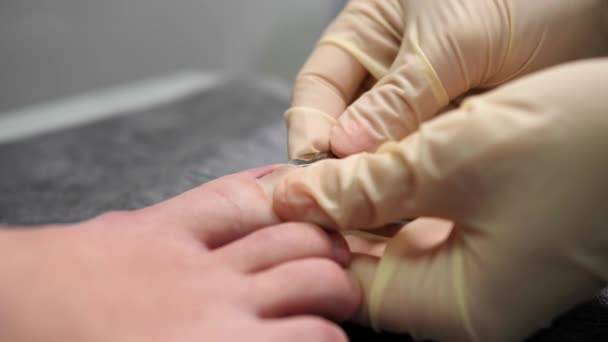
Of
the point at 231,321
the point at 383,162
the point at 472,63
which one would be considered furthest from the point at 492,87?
the point at 231,321

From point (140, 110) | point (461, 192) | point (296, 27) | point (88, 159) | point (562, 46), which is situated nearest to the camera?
point (461, 192)

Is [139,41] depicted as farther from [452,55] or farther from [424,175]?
[424,175]

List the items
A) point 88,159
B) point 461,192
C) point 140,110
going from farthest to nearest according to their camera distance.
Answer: point 140,110 < point 88,159 < point 461,192

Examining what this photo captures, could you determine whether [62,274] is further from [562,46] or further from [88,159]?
[88,159]

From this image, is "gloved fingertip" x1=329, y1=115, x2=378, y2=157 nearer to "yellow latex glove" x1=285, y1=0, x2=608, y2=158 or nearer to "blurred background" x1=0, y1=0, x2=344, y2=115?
"yellow latex glove" x1=285, y1=0, x2=608, y2=158

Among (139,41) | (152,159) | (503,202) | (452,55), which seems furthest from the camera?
(139,41)

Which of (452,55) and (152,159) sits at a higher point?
(452,55)

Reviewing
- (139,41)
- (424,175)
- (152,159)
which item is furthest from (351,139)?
(139,41)
